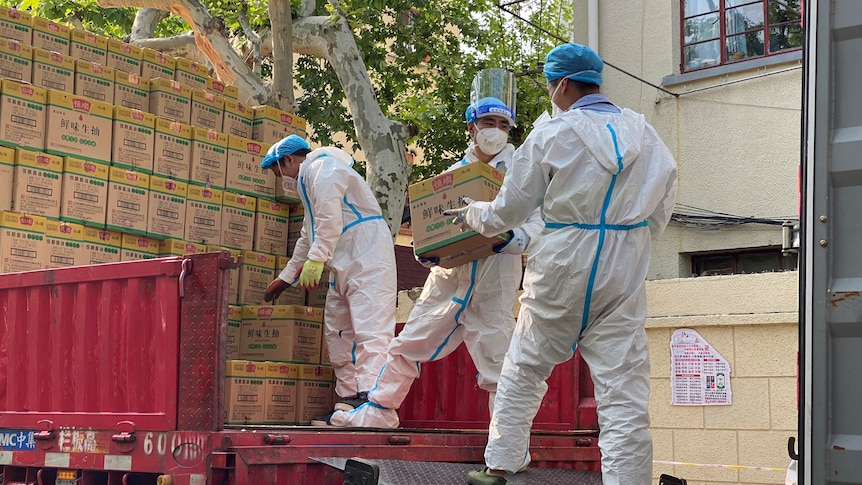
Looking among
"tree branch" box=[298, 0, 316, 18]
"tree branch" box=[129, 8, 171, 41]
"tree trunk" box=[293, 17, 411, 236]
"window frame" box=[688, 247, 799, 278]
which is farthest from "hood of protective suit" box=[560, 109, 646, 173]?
"tree branch" box=[129, 8, 171, 41]

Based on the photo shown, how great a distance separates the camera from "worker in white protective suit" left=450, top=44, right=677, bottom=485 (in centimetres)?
395

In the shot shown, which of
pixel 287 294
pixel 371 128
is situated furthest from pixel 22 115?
pixel 371 128

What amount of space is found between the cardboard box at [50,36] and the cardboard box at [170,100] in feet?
2.03

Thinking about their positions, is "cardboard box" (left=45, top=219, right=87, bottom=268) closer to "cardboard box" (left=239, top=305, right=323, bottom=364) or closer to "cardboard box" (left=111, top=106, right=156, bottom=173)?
"cardboard box" (left=111, top=106, right=156, bottom=173)

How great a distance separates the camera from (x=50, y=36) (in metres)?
6.88

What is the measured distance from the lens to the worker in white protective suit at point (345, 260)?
6.18 m

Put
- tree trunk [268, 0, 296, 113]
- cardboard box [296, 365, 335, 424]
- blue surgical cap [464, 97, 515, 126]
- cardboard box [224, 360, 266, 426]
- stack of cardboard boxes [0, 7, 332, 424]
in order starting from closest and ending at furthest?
cardboard box [224, 360, 266, 426] < blue surgical cap [464, 97, 515, 126] < stack of cardboard boxes [0, 7, 332, 424] < cardboard box [296, 365, 335, 424] < tree trunk [268, 0, 296, 113]

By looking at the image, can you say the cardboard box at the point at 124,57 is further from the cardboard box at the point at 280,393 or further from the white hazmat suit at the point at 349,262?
the cardboard box at the point at 280,393

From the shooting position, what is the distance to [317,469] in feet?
13.3

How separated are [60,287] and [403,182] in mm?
5828

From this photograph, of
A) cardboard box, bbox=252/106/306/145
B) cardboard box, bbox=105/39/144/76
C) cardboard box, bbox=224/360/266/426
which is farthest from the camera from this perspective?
cardboard box, bbox=252/106/306/145

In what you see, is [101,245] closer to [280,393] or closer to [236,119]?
[280,393]

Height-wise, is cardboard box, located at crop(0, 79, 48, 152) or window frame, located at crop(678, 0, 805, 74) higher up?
window frame, located at crop(678, 0, 805, 74)

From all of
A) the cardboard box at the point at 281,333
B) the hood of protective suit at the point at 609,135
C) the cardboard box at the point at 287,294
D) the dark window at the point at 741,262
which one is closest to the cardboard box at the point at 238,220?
the cardboard box at the point at 287,294
